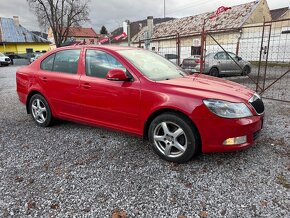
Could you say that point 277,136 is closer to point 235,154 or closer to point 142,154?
point 235,154

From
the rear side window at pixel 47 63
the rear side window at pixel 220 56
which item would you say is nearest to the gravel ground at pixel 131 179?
the rear side window at pixel 47 63

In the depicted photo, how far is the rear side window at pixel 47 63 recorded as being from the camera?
184 inches

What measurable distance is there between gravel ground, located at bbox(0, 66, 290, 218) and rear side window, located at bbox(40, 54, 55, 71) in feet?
4.39

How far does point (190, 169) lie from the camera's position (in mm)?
3209

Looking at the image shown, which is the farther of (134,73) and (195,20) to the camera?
(195,20)

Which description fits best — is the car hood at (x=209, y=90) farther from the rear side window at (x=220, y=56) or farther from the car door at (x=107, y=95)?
the rear side window at (x=220, y=56)

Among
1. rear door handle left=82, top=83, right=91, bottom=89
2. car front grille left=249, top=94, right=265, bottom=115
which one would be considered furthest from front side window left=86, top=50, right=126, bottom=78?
car front grille left=249, top=94, right=265, bottom=115

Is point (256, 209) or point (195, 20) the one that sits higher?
point (195, 20)

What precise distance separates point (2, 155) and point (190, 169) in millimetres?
2798

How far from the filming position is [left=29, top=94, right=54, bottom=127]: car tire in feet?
15.5

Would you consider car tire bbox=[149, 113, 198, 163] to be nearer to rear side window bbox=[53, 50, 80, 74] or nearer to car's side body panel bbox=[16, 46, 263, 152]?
car's side body panel bbox=[16, 46, 263, 152]

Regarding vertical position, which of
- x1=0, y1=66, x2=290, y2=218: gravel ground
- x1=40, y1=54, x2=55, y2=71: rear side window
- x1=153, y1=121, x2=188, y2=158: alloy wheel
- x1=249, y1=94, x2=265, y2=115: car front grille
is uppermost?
x1=40, y1=54, x2=55, y2=71: rear side window

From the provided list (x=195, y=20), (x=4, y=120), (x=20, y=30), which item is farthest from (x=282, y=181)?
(x=20, y=30)

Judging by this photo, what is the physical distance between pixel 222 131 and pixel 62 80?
9.27 ft
